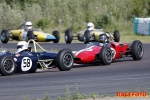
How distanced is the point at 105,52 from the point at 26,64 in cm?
318

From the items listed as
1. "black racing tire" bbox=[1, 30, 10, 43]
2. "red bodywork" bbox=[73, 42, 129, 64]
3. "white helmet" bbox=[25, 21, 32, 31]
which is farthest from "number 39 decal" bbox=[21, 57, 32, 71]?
"black racing tire" bbox=[1, 30, 10, 43]

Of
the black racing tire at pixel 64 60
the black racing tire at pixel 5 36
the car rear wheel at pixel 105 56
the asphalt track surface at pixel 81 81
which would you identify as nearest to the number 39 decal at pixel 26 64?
the asphalt track surface at pixel 81 81

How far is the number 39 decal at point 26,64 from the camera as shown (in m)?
15.2

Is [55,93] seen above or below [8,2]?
below

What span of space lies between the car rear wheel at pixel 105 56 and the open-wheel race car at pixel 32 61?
1.32m

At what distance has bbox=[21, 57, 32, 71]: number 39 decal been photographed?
50.0 feet

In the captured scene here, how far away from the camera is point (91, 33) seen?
29.0m

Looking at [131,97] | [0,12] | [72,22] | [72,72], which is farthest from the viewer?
[72,22]

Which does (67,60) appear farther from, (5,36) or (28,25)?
(5,36)

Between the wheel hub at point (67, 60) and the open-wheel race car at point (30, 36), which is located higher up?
the open-wheel race car at point (30, 36)

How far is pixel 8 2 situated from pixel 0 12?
9.49 metres

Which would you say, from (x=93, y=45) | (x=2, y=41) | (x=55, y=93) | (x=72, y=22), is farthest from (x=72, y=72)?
(x=72, y=22)

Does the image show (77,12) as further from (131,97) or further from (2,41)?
(131,97)

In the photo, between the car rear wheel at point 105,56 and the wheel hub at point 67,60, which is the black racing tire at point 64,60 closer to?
the wheel hub at point 67,60
